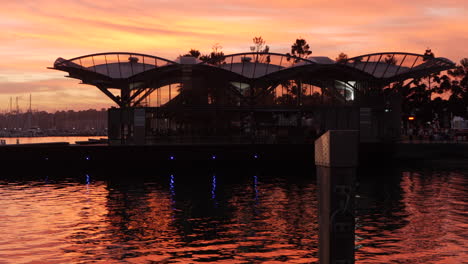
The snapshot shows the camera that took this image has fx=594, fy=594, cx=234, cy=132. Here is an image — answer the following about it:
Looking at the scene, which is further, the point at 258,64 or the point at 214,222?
the point at 258,64

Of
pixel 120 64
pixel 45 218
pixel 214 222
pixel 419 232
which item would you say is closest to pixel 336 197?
pixel 419 232

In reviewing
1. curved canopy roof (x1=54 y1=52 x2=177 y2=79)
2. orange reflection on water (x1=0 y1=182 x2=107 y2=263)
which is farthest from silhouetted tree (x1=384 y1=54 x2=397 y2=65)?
orange reflection on water (x1=0 y1=182 x2=107 y2=263)

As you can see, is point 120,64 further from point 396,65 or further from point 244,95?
point 396,65

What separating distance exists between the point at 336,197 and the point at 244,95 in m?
74.6

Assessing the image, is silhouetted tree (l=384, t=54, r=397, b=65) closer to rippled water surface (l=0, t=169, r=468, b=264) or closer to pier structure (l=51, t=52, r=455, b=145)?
pier structure (l=51, t=52, r=455, b=145)

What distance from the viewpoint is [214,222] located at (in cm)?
2752

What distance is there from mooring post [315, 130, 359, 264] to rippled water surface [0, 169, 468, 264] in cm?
762

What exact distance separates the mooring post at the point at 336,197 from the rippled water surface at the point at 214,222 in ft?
25.0

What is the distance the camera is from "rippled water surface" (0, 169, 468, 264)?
65.8 ft

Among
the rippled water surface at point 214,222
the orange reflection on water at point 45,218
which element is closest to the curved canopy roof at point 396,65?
the rippled water surface at point 214,222

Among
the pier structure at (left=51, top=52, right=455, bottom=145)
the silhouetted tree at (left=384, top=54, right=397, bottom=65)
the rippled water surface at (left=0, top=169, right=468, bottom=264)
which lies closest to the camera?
the rippled water surface at (left=0, top=169, right=468, bottom=264)

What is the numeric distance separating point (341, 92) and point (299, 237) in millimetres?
60276

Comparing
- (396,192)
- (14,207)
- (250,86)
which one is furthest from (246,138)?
(14,207)

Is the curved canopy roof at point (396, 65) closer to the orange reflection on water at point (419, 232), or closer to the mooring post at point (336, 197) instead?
the orange reflection on water at point (419, 232)
